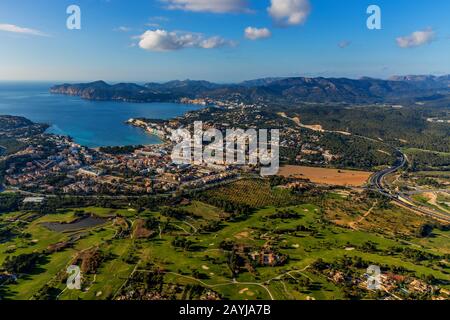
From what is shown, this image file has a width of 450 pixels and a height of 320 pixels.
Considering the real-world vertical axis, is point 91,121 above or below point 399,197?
above

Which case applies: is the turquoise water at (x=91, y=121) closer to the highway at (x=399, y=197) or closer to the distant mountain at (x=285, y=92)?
the distant mountain at (x=285, y=92)

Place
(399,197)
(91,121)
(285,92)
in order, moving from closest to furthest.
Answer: (399,197)
(91,121)
(285,92)

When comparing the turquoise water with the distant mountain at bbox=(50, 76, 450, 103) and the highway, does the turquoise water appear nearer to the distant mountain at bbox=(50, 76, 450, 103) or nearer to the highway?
the distant mountain at bbox=(50, 76, 450, 103)

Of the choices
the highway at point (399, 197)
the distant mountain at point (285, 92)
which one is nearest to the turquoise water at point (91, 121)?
the distant mountain at point (285, 92)

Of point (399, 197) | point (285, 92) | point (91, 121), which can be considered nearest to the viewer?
point (399, 197)

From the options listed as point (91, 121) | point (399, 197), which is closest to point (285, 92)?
point (91, 121)

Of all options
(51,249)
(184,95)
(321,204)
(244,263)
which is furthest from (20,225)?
(184,95)

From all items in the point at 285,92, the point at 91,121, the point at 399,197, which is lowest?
the point at 399,197

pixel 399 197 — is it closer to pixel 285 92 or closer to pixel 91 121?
pixel 91 121
